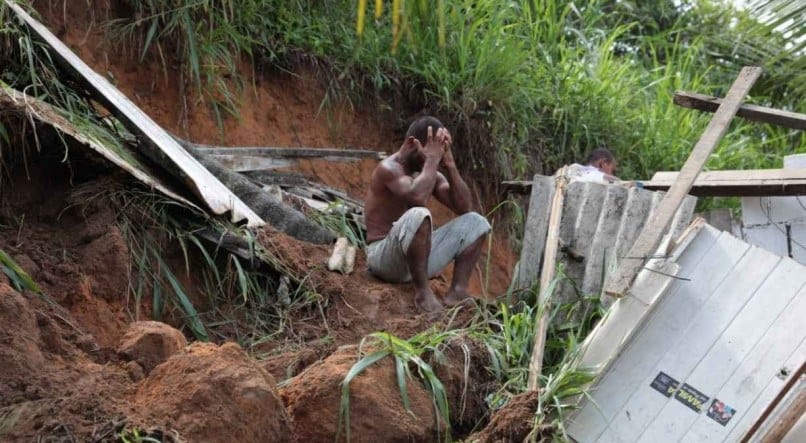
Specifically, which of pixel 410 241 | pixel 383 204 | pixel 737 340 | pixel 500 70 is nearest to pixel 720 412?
pixel 737 340

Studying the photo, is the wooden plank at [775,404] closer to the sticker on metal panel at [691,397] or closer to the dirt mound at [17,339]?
the sticker on metal panel at [691,397]

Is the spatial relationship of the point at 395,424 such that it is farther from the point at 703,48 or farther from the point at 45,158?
the point at 703,48

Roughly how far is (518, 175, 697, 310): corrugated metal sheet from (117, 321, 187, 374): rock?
224cm

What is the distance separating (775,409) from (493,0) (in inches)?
207

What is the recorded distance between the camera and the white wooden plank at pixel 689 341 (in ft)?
16.9

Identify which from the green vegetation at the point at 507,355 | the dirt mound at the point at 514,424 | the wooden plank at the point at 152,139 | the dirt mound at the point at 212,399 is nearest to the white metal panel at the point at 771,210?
the green vegetation at the point at 507,355

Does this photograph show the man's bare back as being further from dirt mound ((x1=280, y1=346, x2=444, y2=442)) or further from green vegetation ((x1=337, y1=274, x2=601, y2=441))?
dirt mound ((x1=280, y1=346, x2=444, y2=442))

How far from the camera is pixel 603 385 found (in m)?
5.27

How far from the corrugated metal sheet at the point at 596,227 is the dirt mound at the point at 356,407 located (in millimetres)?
1591

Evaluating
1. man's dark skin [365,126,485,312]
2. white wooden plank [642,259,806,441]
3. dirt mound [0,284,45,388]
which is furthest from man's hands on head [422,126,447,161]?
dirt mound [0,284,45,388]

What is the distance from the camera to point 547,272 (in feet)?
18.9

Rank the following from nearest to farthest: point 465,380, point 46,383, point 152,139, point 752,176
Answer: point 46,383 → point 465,380 → point 152,139 → point 752,176

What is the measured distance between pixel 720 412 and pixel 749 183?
6.30ft

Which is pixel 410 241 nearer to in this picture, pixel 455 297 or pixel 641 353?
pixel 455 297
